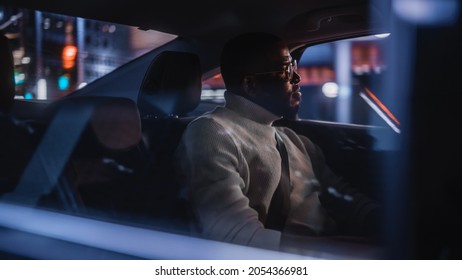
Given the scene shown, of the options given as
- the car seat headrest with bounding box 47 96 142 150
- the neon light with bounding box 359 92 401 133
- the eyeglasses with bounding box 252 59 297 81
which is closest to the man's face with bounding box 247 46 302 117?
the eyeglasses with bounding box 252 59 297 81

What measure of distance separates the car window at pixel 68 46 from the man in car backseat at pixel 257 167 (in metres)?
0.58

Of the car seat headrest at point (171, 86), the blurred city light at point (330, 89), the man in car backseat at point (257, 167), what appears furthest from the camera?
the car seat headrest at point (171, 86)

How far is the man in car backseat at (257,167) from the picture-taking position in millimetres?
1815

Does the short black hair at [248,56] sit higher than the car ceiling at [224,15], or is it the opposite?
the car ceiling at [224,15]

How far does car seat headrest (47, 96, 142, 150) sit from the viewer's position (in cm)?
206

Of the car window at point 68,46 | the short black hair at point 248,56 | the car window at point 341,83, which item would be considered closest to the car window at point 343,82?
the car window at point 341,83

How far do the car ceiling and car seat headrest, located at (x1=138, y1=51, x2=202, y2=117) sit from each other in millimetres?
122

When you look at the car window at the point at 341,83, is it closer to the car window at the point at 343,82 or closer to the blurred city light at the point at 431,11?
the car window at the point at 343,82

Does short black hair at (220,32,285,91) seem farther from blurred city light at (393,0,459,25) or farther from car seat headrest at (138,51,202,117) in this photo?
blurred city light at (393,0,459,25)

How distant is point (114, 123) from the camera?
6.78 ft

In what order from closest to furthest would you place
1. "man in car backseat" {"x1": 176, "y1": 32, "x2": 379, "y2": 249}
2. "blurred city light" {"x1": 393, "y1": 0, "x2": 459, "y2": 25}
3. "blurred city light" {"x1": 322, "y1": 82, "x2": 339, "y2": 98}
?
"blurred city light" {"x1": 393, "y1": 0, "x2": 459, "y2": 25} < "man in car backseat" {"x1": 176, "y1": 32, "x2": 379, "y2": 249} < "blurred city light" {"x1": 322, "y1": 82, "x2": 339, "y2": 98}

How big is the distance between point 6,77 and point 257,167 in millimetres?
948

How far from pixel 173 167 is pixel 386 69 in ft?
2.71

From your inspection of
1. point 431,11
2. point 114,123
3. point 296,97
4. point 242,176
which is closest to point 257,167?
point 242,176
